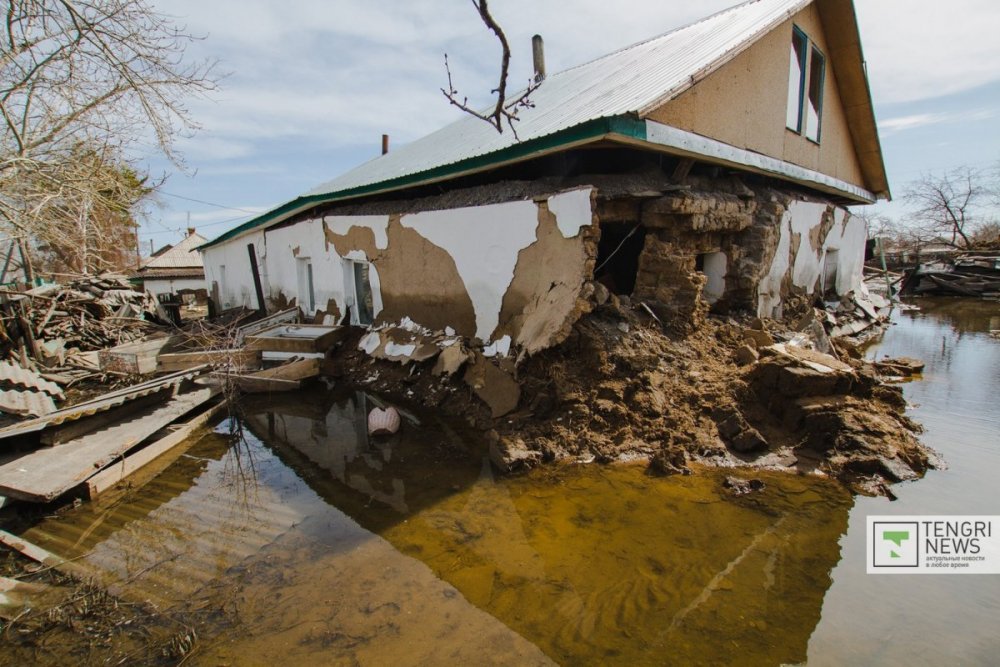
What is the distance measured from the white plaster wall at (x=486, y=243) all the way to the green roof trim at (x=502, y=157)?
538mm

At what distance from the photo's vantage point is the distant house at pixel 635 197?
5734 millimetres

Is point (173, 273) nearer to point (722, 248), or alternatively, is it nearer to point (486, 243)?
point (486, 243)

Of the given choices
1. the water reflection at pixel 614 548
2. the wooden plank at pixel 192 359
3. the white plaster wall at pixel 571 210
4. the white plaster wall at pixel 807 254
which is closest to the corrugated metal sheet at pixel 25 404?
the wooden plank at pixel 192 359

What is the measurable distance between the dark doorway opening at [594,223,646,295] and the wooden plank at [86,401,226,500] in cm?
580

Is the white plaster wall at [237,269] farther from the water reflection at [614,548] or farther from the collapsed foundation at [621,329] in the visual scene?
the water reflection at [614,548]

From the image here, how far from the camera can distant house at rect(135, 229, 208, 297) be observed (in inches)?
1070

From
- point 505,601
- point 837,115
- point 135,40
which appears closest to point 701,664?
point 505,601

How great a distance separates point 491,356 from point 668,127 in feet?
11.2

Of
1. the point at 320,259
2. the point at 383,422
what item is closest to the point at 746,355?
the point at 383,422

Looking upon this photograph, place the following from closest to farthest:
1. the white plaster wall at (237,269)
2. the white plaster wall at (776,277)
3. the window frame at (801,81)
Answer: the white plaster wall at (776,277), the window frame at (801,81), the white plaster wall at (237,269)

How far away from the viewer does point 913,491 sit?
401 centimetres

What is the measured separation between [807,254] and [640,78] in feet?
17.3

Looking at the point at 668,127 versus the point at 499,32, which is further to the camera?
the point at 668,127

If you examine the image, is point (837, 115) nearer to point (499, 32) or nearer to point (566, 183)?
point (566, 183)
